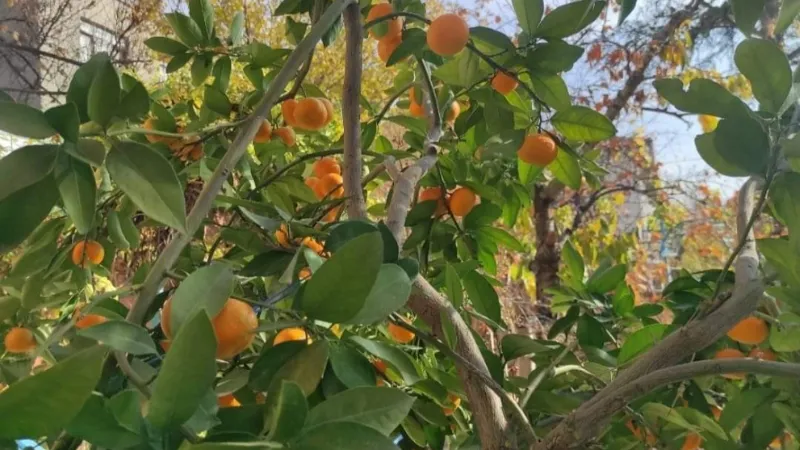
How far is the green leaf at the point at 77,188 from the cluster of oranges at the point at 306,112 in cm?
37

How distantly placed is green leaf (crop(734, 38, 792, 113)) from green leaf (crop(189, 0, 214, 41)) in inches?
20.6

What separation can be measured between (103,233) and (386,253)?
0.51 meters

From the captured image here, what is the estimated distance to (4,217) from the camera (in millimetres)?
321

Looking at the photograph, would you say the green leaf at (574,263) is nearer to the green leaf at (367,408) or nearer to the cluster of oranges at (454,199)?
the cluster of oranges at (454,199)

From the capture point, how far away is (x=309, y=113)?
27.4 inches

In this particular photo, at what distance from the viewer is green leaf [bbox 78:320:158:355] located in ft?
0.89

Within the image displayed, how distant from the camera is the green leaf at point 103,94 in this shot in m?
0.33

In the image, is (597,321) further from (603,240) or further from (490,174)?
(603,240)

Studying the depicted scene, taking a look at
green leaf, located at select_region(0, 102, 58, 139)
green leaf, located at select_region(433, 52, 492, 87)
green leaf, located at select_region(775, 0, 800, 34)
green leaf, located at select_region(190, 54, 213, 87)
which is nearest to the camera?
green leaf, located at select_region(0, 102, 58, 139)

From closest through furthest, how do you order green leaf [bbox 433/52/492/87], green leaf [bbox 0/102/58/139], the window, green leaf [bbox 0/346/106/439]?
green leaf [bbox 0/346/106/439], green leaf [bbox 0/102/58/139], green leaf [bbox 433/52/492/87], the window

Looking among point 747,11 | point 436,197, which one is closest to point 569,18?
point 747,11

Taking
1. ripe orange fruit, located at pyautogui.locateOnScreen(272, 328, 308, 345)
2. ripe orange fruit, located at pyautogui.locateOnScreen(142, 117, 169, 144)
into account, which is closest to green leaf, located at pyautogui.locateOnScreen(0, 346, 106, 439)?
ripe orange fruit, located at pyautogui.locateOnScreen(272, 328, 308, 345)

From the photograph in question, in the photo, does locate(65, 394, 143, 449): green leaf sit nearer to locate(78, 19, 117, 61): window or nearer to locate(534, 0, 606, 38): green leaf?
locate(534, 0, 606, 38): green leaf

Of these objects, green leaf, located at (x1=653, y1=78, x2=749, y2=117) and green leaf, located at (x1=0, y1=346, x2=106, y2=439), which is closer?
green leaf, located at (x1=0, y1=346, x2=106, y2=439)
